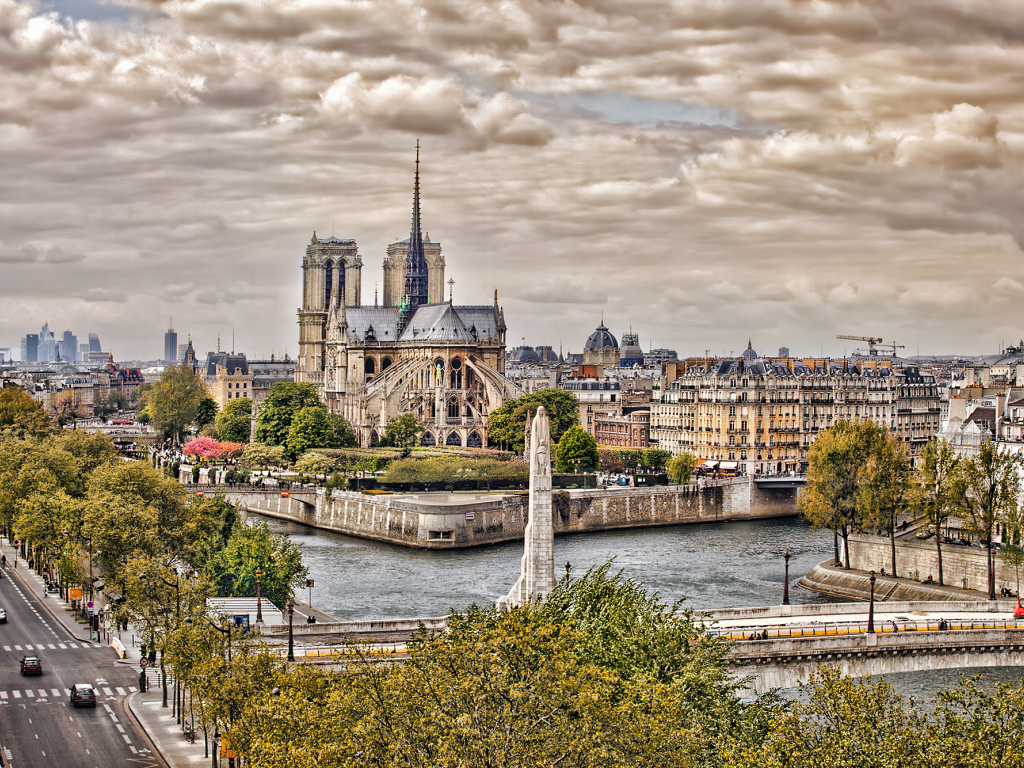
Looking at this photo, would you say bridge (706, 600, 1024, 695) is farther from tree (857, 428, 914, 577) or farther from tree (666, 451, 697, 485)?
tree (666, 451, 697, 485)

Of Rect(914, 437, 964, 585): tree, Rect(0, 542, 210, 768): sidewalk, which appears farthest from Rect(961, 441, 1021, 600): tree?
Rect(0, 542, 210, 768): sidewalk

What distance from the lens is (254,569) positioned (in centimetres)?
5869

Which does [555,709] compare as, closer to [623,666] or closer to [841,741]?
[841,741]

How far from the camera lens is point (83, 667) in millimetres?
48938

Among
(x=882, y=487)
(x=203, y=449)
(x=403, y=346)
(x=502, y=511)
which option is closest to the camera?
(x=882, y=487)

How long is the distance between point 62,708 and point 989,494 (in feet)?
140

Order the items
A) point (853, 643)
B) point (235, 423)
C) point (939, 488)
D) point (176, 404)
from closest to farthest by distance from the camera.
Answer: point (853, 643)
point (939, 488)
point (235, 423)
point (176, 404)

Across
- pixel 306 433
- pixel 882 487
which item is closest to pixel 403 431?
pixel 306 433

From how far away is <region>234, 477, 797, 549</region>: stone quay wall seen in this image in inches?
3529

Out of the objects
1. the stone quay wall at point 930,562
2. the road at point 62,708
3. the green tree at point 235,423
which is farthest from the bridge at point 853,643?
the green tree at point 235,423

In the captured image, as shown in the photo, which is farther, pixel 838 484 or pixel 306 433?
pixel 306 433

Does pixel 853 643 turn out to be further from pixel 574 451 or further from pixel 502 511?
pixel 574 451

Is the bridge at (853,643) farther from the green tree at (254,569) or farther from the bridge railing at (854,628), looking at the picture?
the green tree at (254,569)

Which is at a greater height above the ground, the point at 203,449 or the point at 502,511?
the point at 203,449
